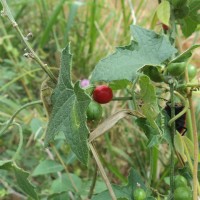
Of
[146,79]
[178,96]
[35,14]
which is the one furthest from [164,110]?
[35,14]

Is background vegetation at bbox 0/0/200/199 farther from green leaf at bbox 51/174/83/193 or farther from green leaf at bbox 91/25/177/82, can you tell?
green leaf at bbox 91/25/177/82

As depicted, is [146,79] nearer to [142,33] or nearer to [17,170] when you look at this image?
[142,33]

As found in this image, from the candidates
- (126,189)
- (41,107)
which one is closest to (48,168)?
(126,189)

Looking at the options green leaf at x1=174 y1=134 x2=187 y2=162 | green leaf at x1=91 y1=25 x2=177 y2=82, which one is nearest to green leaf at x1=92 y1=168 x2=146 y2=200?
green leaf at x1=174 y1=134 x2=187 y2=162

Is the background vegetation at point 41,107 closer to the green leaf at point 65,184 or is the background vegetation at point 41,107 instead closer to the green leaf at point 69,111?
the green leaf at point 65,184

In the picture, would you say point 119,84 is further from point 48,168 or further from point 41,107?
point 41,107

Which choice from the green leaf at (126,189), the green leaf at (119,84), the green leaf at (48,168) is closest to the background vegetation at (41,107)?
the green leaf at (48,168)
